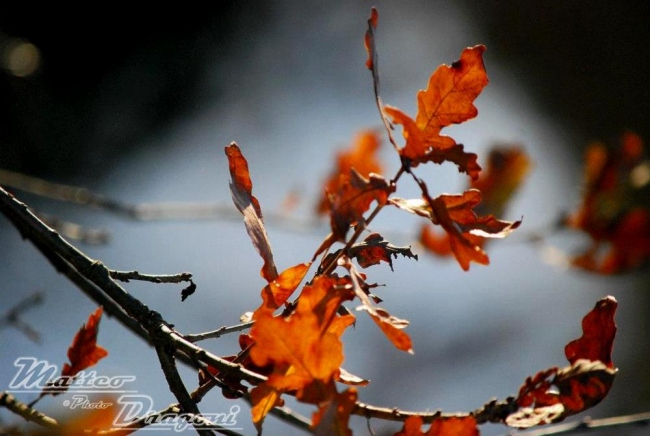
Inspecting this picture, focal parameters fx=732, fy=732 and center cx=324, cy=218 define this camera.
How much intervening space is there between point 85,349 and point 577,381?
19.5 inches

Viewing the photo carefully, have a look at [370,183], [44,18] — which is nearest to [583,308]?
[44,18]

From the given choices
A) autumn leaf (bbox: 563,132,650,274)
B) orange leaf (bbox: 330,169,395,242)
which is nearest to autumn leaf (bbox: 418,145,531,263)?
autumn leaf (bbox: 563,132,650,274)

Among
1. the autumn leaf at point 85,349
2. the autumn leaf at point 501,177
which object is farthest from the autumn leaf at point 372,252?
the autumn leaf at point 501,177

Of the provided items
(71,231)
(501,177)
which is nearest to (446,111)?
(71,231)

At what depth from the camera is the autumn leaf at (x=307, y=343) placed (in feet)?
1.96

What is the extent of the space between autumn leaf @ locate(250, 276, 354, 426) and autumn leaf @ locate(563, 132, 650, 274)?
1.54 m

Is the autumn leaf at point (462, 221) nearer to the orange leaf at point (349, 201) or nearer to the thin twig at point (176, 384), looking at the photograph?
the orange leaf at point (349, 201)

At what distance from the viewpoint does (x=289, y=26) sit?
200 inches

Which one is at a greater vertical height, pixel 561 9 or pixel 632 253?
pixel 561 9

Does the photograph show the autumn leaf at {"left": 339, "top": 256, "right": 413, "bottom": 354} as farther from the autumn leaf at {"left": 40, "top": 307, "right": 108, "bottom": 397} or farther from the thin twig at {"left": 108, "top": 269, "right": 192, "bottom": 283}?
the autumn leaf at {"left": 40, "top": 307, "right": 108, "bottom": 397}

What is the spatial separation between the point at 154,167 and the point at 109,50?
0.77 m

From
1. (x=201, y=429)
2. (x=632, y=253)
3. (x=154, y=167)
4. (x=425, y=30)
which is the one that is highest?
(x=425, y=30)

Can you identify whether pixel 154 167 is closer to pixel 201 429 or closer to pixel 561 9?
pixel 561 9

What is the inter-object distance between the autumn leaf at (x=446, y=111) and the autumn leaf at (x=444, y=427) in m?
0.22
